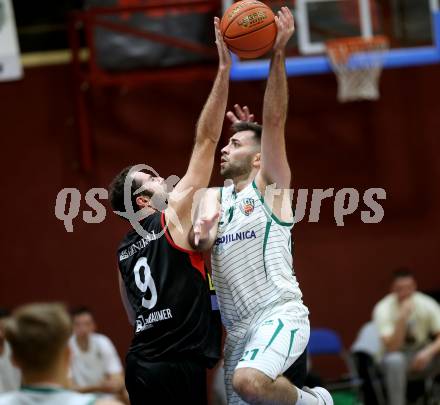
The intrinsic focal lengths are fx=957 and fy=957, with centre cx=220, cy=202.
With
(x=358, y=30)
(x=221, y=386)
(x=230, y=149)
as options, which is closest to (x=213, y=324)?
(x=230, y=149)

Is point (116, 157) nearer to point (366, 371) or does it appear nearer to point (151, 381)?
point (366, 371)

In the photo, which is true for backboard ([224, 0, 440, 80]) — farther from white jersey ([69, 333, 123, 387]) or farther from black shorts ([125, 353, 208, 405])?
black shorts ([125, 353, 208, 405])

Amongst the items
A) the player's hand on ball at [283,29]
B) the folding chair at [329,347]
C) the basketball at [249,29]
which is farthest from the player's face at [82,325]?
the player's hand on ball at [283,29]

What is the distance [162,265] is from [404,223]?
288 inches

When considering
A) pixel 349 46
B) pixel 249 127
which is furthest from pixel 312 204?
pixel 249 127

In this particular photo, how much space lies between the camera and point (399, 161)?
40.5 feet

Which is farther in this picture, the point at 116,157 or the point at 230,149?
the point at 116,157

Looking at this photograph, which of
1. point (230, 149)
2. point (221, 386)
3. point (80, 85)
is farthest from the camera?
point (80, 85)

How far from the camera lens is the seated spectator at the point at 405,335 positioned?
10.3 metres

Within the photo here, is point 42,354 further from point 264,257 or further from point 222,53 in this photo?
point 222,53

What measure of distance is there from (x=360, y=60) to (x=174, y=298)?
21.0 feet

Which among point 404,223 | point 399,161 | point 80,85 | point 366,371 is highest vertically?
point 80,85

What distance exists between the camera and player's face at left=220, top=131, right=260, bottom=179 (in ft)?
19.5

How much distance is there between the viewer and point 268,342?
210 inches
